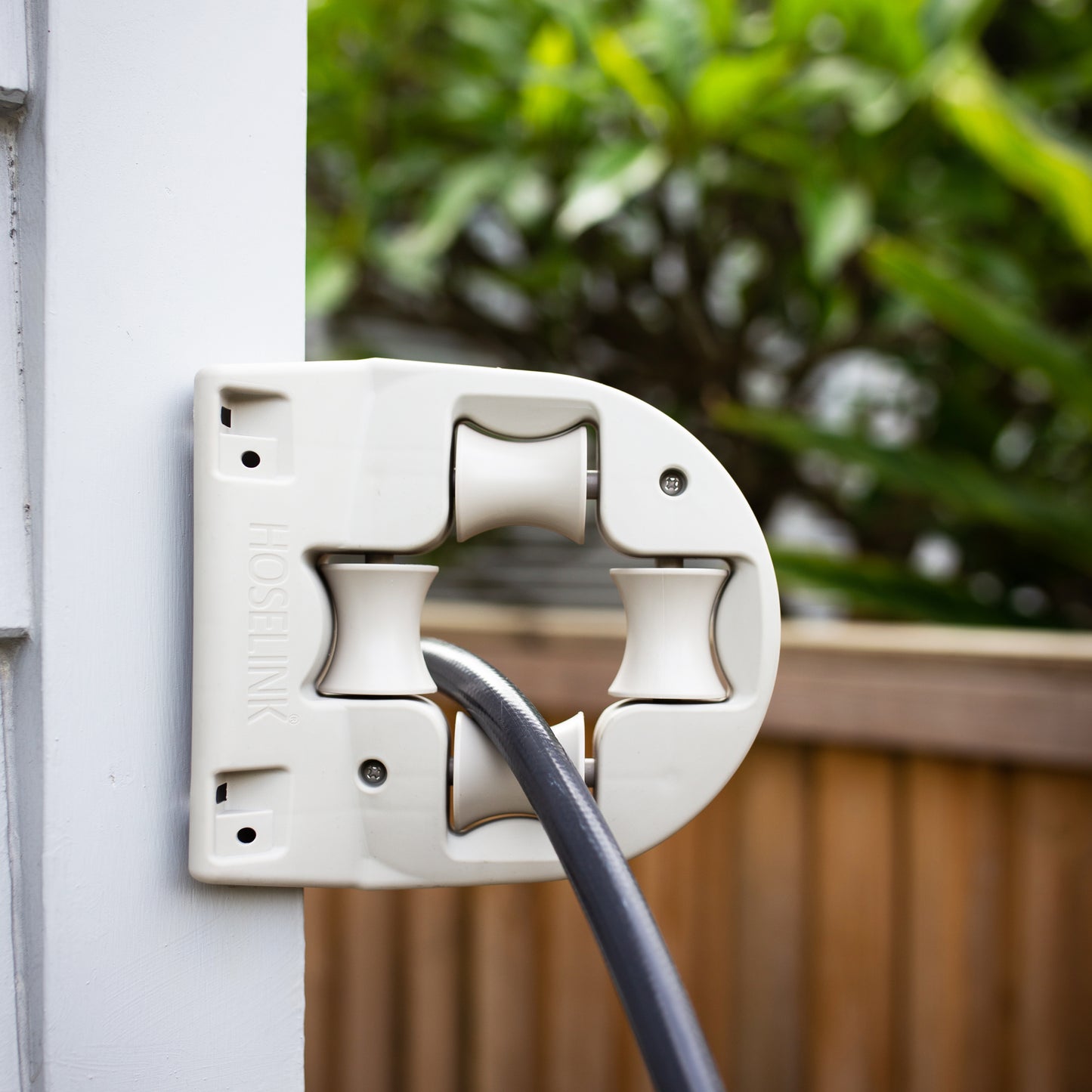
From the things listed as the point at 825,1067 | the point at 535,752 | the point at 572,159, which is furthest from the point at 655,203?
the point at 535,752

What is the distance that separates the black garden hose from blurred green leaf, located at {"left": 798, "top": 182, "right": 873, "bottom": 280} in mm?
872

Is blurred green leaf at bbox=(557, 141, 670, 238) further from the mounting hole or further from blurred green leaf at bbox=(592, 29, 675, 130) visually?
the mounting hole

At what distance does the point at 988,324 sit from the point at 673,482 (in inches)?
35.4

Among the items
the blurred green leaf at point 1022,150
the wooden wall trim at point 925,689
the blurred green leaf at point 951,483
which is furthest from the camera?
the blurred green leaf at point 951,483

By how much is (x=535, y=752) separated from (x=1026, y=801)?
2.16 ft

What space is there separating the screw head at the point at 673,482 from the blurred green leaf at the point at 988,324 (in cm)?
80

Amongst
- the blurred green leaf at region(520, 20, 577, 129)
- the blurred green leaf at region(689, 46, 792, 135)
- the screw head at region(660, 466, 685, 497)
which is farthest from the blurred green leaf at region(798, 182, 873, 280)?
the screw head at region(660, 466, 685, 497)

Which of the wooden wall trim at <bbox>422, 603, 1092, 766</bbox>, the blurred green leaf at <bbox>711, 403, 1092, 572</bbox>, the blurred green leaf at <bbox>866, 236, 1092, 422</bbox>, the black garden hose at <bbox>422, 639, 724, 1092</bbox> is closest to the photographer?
the black garden hose at <bbox>422, 639, 724, 1092</bbox>

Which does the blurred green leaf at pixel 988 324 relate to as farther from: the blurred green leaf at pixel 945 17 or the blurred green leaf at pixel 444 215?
the blurred green leaf at pixel 444 215

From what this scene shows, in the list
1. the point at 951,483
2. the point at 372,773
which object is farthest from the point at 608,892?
the point at 951,483

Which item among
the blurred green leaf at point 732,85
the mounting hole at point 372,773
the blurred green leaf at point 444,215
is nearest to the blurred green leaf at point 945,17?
the blurred green leaf at point 732,85

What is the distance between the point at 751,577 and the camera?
0.30 m

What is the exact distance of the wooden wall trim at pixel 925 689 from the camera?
75 cm

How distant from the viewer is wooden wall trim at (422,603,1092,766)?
0.75m
